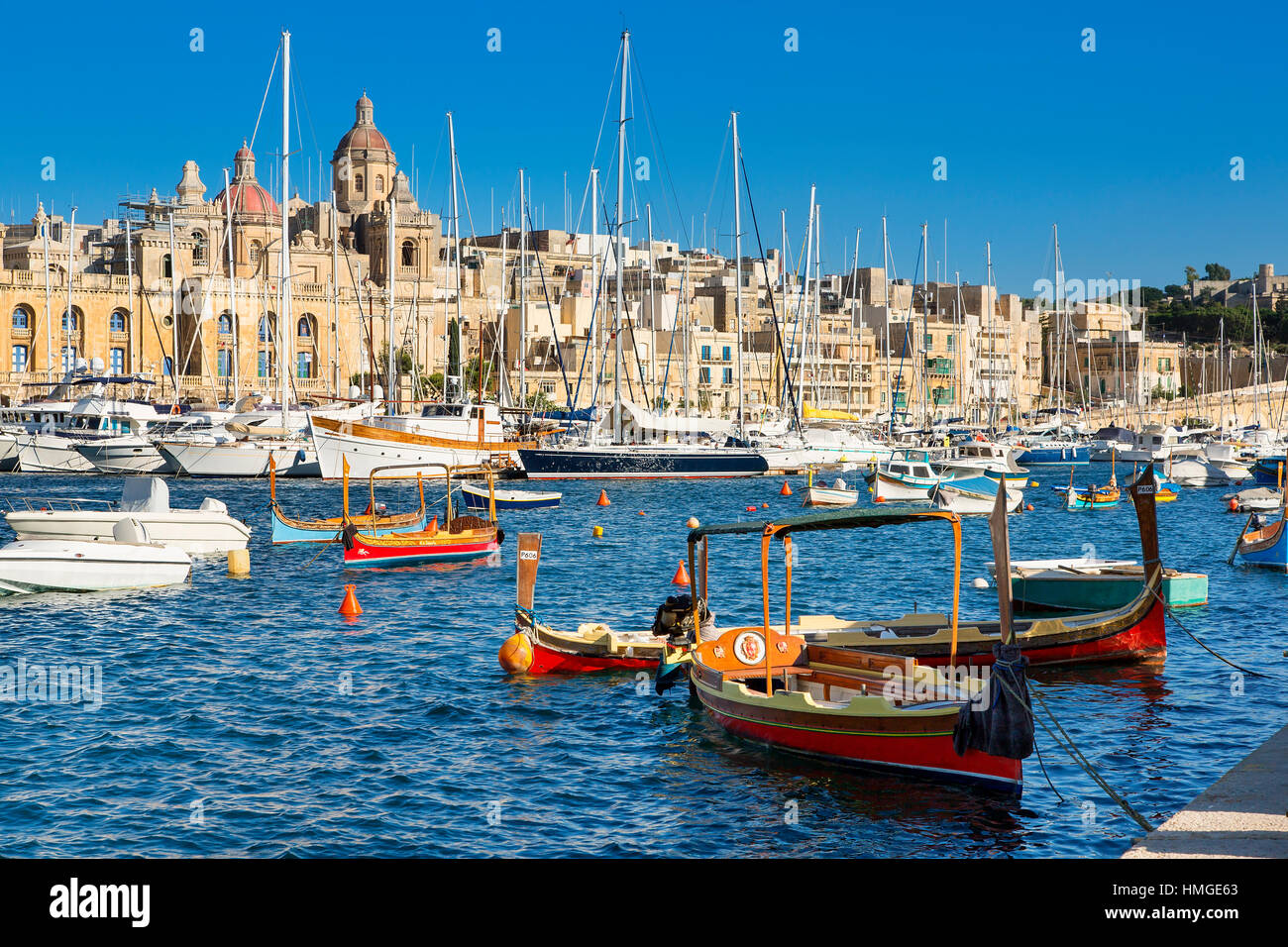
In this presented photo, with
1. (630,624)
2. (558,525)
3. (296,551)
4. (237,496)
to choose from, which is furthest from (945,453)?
(630,624)

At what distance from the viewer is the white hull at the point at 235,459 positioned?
176 ft

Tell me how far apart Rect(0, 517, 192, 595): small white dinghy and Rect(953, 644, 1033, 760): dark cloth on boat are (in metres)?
17.1

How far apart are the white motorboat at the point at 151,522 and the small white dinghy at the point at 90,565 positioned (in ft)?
5.47

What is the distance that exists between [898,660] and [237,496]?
118 ft

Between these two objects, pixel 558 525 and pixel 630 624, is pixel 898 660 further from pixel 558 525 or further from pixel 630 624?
pixel 558 525

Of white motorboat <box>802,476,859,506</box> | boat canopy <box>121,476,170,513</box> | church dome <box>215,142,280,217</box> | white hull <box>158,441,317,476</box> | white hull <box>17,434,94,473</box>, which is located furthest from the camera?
church dome <box>215,142,280,217</box>

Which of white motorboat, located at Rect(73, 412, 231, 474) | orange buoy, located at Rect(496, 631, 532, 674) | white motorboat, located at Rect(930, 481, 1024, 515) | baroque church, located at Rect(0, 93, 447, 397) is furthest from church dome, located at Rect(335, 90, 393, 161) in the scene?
orange buoy, located at Rect(496, 631, 532, 674)

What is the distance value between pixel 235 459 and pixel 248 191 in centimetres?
4595

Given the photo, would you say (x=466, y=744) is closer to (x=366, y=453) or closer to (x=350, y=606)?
(x=350, y=606)

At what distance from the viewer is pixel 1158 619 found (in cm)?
1733

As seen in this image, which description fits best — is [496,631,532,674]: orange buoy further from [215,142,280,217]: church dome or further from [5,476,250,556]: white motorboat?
[215,142,280,217]: church dome

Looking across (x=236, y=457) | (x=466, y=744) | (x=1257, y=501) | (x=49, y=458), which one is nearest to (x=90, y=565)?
(x=466, y=744)

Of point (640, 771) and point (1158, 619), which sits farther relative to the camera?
point (1158, 619)

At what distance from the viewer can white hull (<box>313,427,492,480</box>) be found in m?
50.2
